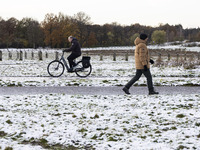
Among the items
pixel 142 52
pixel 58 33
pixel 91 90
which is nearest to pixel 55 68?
pixel 91 90

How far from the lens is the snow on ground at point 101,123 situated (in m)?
4.37

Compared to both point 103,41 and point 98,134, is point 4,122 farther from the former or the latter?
point 103,41

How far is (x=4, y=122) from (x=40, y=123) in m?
0.72

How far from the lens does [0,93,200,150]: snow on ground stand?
4370mm

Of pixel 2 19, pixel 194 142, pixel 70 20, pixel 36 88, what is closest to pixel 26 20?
pixel 2 19

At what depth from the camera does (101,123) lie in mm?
5262

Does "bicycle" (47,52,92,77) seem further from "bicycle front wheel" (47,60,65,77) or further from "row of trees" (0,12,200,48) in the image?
"row of trees" (0,12,200,48)

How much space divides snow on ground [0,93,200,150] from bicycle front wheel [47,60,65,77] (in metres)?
5.08

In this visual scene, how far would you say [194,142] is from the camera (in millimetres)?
4250

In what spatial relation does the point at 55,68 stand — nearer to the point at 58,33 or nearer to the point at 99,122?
the point at 99,122

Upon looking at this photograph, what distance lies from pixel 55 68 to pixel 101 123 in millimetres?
7551

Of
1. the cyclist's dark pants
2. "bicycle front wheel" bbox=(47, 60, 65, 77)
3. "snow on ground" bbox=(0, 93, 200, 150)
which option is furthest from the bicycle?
"snow on ground" bbox=(0, 93, 200, 150)

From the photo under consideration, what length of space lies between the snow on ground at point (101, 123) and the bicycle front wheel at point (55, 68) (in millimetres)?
5082

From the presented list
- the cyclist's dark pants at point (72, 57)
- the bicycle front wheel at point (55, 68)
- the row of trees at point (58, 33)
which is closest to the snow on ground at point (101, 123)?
the cyclist's dark pants at point (72, 57)
